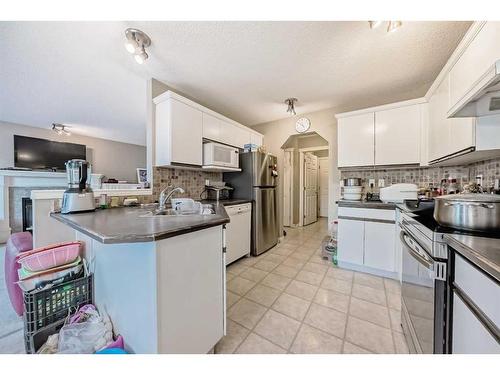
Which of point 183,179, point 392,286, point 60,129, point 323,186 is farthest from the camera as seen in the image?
point 323,186

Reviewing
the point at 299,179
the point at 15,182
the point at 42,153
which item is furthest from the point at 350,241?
the point at 42,153

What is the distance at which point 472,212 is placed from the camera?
2.64 ft

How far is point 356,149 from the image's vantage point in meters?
2.58

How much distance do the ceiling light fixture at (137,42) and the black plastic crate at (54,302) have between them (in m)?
1.83

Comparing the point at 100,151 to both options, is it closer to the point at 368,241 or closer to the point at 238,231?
the point at 238,231

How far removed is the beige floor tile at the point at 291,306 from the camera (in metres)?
1.53

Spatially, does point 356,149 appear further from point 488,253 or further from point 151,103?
point 151,103

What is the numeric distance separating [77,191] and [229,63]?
1.83 meters

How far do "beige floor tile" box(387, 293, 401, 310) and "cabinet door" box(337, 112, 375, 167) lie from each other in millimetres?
1538

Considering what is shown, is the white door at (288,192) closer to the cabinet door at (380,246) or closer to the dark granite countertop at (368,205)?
the dark granite countertop at (368,205)
